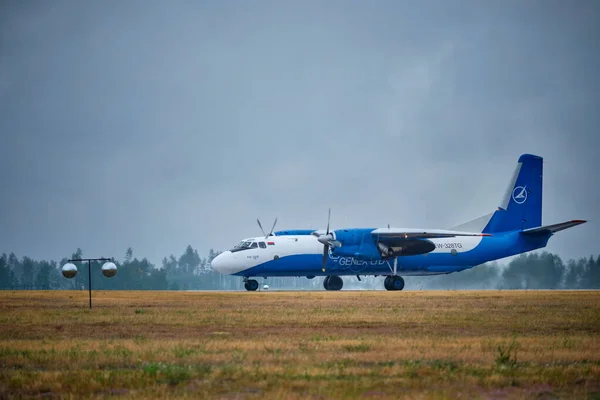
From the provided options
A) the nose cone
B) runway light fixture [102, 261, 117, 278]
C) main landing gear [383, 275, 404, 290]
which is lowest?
main landing gear [383, 275, 404, 290]

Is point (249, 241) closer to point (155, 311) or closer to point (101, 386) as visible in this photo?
point (155, 311)

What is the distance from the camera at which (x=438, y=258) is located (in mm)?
63344

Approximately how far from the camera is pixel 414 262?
6241cm

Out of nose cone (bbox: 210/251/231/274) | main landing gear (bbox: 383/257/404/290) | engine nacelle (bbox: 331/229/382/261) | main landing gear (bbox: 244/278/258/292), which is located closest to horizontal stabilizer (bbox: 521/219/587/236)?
main landing gear (bbox: 383/257/404/290)

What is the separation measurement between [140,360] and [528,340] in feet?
34.7

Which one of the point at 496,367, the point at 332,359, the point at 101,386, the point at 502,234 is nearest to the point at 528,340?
the point at 496,367

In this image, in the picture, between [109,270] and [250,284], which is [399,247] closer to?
[250,284]

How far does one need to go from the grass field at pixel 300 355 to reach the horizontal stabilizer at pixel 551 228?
86.5ft

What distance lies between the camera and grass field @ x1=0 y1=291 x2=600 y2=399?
13742 millimetres

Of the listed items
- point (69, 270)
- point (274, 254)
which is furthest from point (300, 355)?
point (274, 254)

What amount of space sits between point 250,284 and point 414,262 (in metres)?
13.5

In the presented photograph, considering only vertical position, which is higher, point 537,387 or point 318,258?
point 318,258

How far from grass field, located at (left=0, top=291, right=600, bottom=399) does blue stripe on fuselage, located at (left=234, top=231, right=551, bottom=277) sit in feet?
95.5

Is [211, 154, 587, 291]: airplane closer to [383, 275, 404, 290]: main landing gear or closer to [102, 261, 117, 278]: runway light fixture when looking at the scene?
[383, 275, 404, 290]: main landing gear
